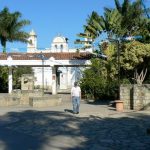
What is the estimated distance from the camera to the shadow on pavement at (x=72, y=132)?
44.6 feet

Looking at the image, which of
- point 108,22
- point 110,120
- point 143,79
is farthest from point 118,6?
point 110,120

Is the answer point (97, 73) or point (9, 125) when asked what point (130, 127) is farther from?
point (97, 73)

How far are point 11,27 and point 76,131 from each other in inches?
1448

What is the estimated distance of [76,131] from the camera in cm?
1741

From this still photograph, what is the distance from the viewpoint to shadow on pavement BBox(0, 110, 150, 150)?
13.6 m

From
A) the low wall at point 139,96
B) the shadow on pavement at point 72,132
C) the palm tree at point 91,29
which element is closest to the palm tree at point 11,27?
the palm tree at point 91,29

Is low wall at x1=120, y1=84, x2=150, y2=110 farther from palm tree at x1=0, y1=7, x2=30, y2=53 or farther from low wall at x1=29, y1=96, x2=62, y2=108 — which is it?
palm tree at x1=0, y1=7, x2=30, y2=53

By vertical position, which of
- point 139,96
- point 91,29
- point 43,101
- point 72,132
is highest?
point 91,29

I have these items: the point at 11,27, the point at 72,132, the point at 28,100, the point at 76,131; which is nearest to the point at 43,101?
the point at 28,100

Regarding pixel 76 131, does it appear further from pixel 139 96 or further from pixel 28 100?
pixel 28 100

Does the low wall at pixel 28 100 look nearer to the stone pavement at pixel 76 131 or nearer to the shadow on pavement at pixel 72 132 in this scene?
the stone pavement at pixel 76 131

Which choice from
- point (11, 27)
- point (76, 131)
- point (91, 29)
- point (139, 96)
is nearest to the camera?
point (76, 131)

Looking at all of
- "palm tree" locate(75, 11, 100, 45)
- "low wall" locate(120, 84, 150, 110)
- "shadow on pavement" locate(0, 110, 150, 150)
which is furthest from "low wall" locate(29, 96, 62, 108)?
"palm tree" locate(75, 11, 100, 45)

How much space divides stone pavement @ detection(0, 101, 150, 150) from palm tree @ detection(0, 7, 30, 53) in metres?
28.6
